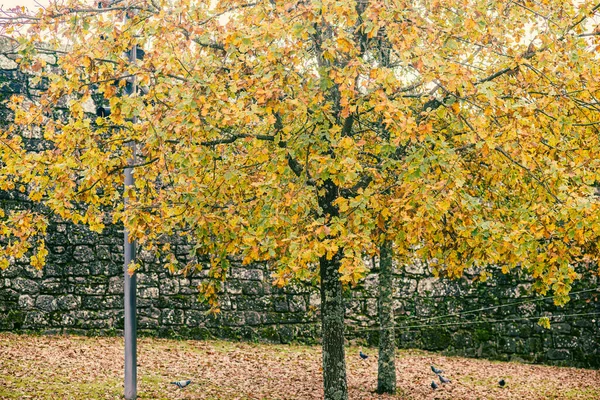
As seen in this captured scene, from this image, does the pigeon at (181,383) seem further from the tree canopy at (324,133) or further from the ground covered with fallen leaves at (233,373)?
the tree canopy at (324,133)

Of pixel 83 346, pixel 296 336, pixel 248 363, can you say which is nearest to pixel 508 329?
pixel 296 336

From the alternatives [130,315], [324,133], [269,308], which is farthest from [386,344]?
[324,133]

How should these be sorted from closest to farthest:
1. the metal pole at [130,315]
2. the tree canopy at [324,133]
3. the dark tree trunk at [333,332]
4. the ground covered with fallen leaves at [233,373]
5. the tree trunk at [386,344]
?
the tree canopy at [324,133]
the dark tree trunk at [333,332]
the metal pole at [130,315]
the ground covered with fallen leaves at [233,373]
the tree trunk at [386,344]

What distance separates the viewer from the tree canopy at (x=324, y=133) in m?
5.80

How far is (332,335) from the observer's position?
7340mm

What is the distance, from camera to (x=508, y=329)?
12.9m

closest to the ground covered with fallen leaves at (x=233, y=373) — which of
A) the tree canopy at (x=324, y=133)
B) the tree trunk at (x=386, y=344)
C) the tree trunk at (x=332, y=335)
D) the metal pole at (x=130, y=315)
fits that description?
the tree trunk at (x=386, y=344)

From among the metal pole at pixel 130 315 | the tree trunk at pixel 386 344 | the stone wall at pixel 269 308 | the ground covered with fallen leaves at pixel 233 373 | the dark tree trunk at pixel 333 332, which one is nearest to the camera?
the dark tree trunk at pixel 333 332

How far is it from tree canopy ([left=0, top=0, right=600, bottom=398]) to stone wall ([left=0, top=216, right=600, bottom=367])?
480 centimetres

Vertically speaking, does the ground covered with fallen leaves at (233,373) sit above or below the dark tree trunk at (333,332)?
below

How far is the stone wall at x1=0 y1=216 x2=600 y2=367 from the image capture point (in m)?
11.7

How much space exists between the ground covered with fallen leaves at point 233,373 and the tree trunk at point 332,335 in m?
2.04

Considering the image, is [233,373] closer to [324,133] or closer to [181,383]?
[181,383]

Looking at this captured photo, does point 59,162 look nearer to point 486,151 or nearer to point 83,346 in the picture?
point 486,151
